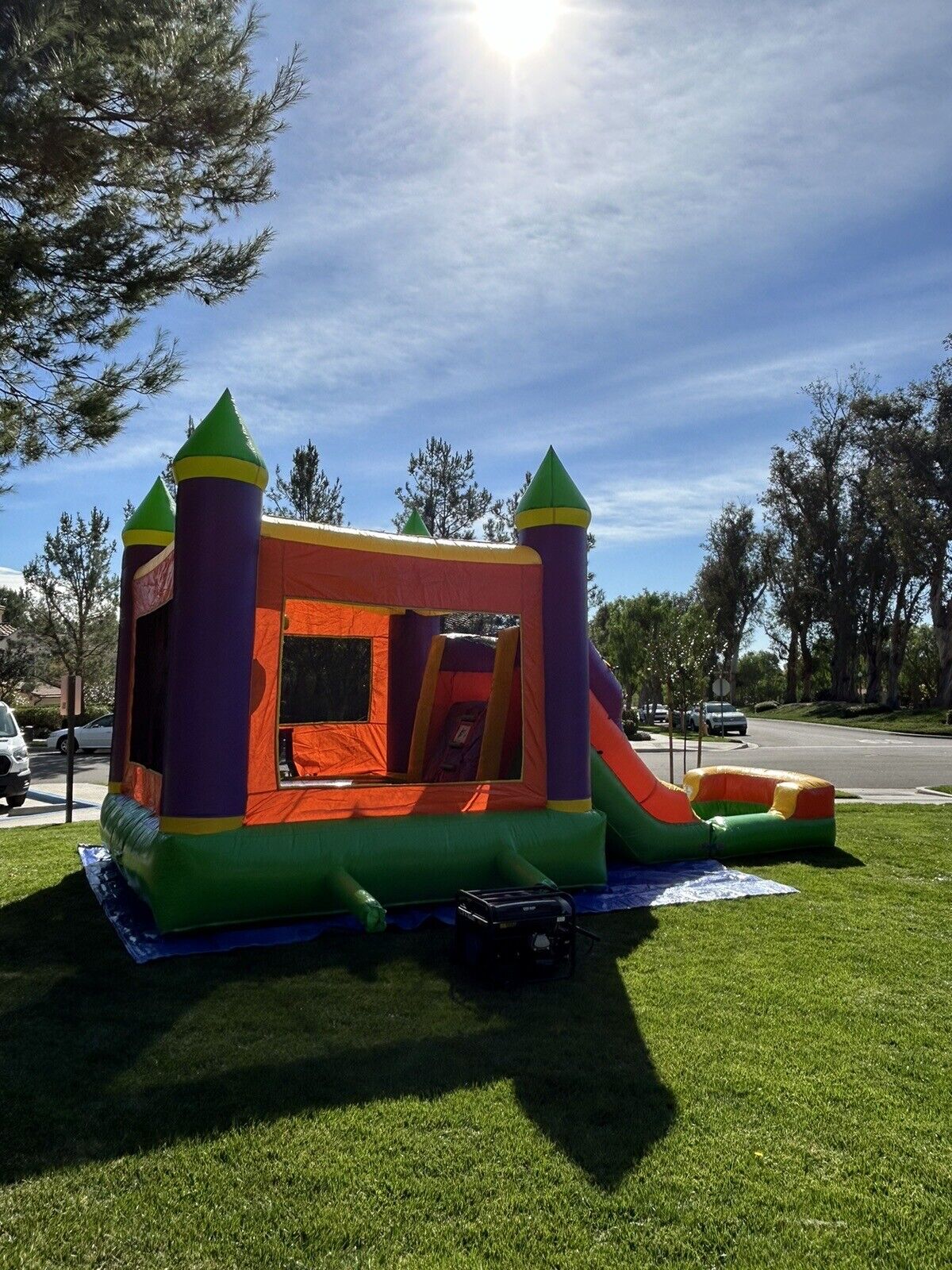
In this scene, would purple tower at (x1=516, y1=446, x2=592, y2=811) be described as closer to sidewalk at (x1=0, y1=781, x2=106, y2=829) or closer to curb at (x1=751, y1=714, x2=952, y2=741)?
sidewalk at (x1=0, y1=781, x2=106, y2=829)

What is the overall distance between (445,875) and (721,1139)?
3.60 m

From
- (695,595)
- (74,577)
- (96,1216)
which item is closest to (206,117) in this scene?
(96,1216)

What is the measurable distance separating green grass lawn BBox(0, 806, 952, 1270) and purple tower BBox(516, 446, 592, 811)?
1.55 m

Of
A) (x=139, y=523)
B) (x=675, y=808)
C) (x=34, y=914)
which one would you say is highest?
(x=139, y=523)

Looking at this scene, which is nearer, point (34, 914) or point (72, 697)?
point (34, 914)

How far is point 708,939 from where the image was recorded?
6.09 metres

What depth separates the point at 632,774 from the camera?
339 inches

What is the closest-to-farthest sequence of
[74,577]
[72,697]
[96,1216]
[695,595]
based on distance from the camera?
[96,1216], [72,697], [74,577], [695,595]

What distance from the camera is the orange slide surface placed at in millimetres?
8516

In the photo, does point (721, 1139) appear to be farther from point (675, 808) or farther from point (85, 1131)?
point (675, 808)

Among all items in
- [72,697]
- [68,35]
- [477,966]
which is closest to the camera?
[477,966]

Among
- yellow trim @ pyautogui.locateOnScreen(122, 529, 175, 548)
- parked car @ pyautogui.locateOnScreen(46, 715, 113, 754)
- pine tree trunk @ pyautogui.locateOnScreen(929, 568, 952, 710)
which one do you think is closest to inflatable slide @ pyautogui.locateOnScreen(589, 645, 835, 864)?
yellow trim @ pyautogui.locateOnScreen(122, 529, 175, 548)

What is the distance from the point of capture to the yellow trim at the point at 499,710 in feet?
27.4

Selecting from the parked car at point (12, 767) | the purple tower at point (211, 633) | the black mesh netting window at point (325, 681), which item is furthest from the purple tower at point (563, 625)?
the black mesh netting window at point (325, 681)
